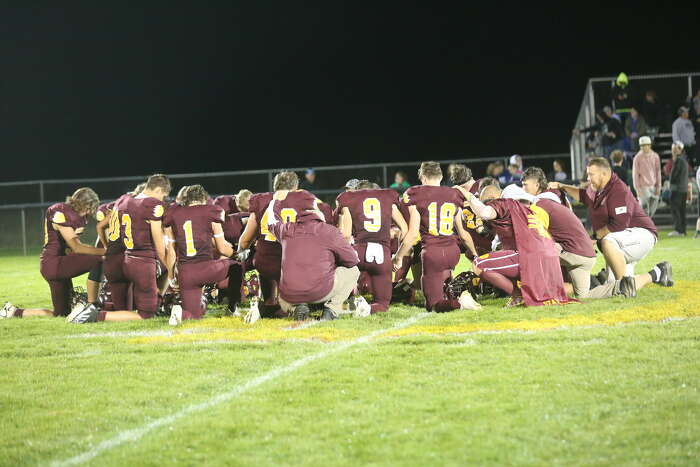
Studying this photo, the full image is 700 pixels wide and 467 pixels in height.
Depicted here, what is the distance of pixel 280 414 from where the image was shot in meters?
4.86

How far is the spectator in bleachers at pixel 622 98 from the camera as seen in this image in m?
20.1

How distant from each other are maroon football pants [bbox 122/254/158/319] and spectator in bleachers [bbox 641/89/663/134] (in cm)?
1454

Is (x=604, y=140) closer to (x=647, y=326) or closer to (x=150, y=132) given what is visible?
(x=647, y=326)

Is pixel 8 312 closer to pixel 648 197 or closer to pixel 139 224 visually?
pixel 139 224

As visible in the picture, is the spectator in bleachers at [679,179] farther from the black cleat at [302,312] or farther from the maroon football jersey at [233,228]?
the black cleat at [302,312]

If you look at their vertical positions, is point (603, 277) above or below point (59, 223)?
A: below

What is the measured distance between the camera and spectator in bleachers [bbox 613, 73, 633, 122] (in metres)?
20.1

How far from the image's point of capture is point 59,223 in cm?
919

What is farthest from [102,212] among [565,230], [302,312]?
[565,230]

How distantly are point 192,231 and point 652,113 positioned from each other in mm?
14592

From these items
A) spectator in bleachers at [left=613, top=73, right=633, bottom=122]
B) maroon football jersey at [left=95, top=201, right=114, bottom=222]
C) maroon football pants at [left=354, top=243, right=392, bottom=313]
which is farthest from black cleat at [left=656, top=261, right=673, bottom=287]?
spectator in bleachers at [left=613, top=73, right=633, bottom=122]

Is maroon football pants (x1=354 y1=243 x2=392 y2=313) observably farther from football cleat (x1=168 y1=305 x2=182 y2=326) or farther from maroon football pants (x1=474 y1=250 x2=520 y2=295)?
football cleat (x1=168 y1=305 x2=182 y2=326)

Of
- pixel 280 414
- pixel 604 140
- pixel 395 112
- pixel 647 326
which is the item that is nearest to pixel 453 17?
pixel 395 112

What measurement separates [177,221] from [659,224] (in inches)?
553
